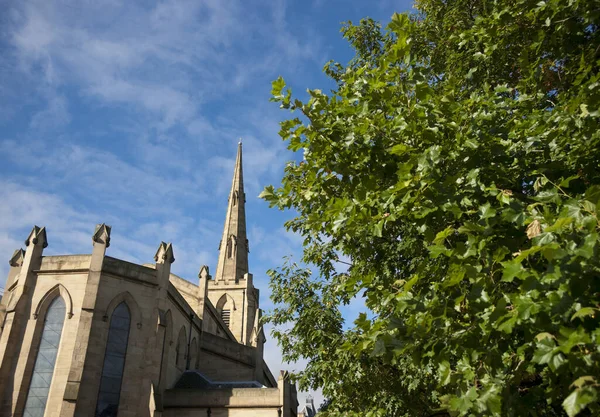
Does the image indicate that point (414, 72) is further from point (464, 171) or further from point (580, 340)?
point (580, 340)

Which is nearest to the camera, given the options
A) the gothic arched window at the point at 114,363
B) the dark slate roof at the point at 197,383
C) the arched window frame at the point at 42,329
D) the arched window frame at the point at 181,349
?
the arched window frame at the point at 42,329

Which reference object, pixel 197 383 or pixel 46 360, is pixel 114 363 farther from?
pixel 197 383

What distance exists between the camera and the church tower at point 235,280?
42.9 metres

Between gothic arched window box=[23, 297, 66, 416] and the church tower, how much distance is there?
803 inches

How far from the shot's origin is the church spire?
151ft

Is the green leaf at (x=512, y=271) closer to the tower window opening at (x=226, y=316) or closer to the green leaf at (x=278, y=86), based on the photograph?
the green leaf at (x=278, y=86)

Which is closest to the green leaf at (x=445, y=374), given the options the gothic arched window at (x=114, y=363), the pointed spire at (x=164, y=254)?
the gothic arched window at (x=114, y=363)

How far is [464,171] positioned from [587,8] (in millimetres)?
2366

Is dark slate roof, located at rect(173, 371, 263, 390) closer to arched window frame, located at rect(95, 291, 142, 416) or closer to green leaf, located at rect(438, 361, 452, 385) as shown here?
arched window frame, located at rect(95, 291, 142, 416)

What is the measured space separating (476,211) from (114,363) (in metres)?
20.3

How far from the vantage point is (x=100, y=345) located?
2050 cm

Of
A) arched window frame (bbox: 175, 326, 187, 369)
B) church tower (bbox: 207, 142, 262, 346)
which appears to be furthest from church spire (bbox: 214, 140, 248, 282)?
arched window frame (bbox: 175, 326, 187, 369)

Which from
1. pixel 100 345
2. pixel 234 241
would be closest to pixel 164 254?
pixel 100 345

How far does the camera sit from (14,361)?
19.9 metres
